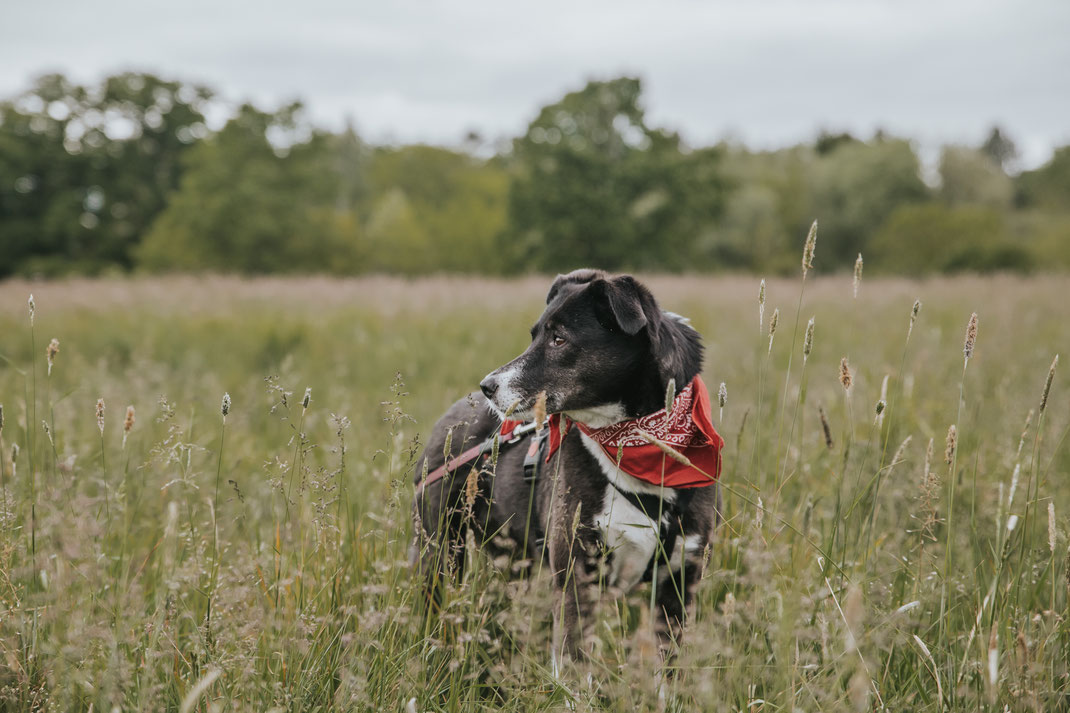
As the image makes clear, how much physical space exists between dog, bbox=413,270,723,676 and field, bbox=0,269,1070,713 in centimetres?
18

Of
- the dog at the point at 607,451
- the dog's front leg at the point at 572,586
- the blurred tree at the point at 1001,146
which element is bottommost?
the dog's front leg at the point at 572,586

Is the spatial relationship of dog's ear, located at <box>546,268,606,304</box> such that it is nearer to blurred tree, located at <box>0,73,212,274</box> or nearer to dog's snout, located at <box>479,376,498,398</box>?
dog's snout, located at <box>479,376,498,398</box>

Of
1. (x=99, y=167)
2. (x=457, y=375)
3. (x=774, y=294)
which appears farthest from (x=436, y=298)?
(x=99, y=167)

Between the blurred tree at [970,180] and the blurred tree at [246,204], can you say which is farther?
the blurred tree at [970,180]

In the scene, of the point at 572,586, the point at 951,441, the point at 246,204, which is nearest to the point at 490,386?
the point at 572,586

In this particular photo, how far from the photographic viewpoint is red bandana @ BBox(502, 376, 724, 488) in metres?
2.58

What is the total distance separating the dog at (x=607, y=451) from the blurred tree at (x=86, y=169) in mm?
42261

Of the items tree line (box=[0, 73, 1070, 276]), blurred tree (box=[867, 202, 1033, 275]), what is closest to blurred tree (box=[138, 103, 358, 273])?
tree line (box=[0, 73, 1070, 276])

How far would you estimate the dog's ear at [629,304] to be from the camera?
265 centimetres

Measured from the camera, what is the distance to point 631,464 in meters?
2.65

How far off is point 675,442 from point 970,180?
6113 centimetres

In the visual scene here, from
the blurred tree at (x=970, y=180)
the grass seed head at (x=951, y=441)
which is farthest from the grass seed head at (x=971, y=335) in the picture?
the blurred tree at (x=970, y=180)

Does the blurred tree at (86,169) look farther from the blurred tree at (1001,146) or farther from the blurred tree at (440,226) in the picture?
the blurred tree at (1001,146)

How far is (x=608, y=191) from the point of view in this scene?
3359cm
